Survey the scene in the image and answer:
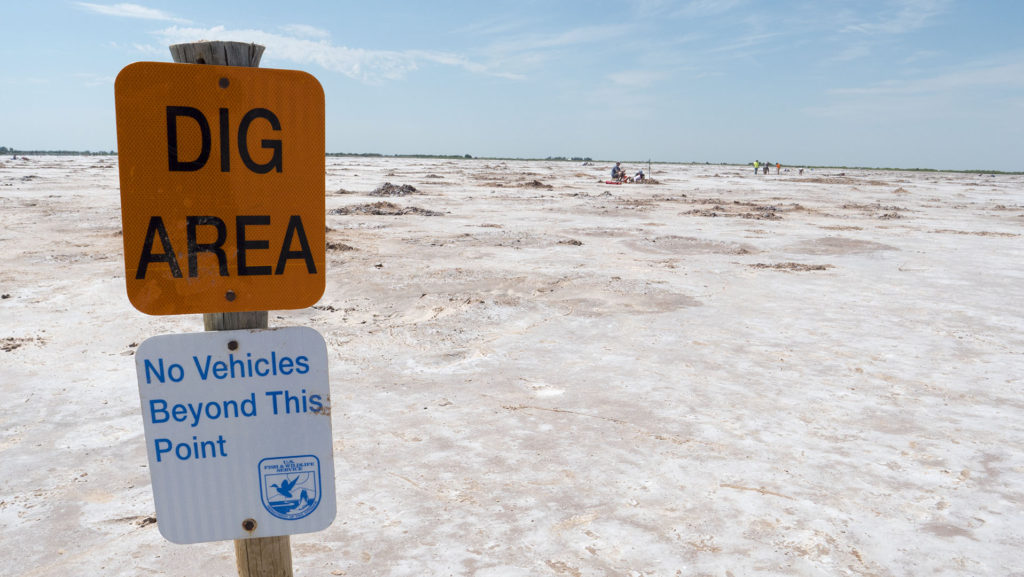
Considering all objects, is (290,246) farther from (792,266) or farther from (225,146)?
(792,266)

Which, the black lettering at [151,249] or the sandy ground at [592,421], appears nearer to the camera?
the black lettering at [151,249]

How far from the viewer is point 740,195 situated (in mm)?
30562

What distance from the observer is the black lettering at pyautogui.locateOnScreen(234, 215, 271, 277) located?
5.15ft

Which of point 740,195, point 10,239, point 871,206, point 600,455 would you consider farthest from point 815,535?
point 740,195

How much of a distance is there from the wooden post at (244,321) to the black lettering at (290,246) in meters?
0.15

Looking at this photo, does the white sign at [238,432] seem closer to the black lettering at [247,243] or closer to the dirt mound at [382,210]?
the black lettering at [247,243]

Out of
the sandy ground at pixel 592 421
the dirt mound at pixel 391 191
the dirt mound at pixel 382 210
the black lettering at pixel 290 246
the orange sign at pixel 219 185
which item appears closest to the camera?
the orange sign at pixel 219 185

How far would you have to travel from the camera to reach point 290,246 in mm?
1615

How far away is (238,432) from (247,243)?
0.49 meters

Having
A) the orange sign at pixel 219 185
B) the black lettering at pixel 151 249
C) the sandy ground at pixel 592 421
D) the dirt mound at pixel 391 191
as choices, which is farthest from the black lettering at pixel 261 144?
the dirt mound at pixel 391 191

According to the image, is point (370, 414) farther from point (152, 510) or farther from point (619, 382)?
point (619, 382)

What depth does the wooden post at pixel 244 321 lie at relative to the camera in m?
1.53

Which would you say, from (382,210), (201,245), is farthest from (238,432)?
(382,210)

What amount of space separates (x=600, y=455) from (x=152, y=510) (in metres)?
2.72
